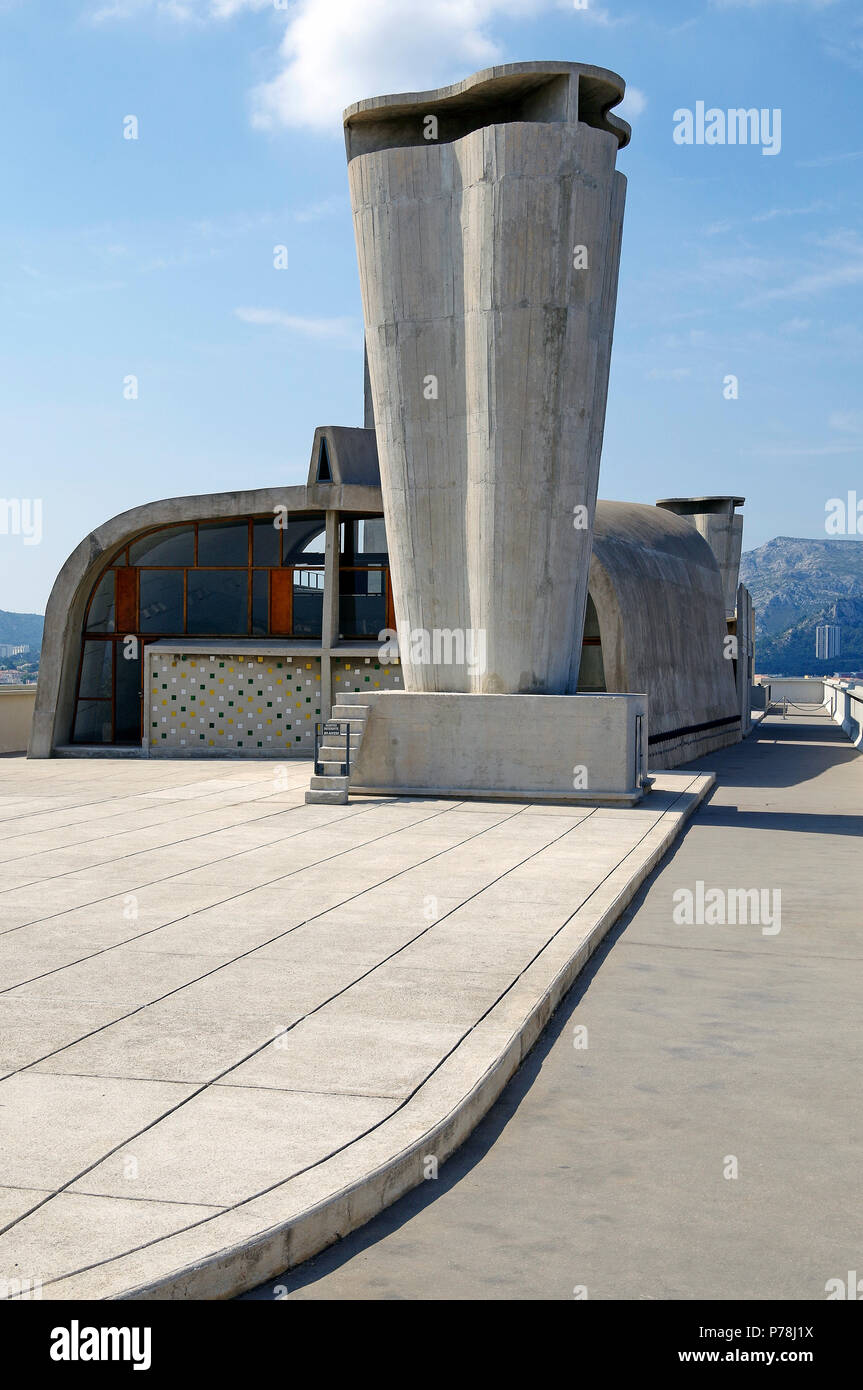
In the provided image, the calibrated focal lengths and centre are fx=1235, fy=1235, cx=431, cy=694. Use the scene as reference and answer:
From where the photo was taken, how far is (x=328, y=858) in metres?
11.5

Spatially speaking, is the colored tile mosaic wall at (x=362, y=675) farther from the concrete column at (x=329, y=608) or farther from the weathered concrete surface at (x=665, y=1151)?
the weathered concrete surface at (x=665, y=1151)

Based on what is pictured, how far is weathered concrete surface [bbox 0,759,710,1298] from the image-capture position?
4.01 m

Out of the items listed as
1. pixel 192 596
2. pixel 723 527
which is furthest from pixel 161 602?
pixel 723 527

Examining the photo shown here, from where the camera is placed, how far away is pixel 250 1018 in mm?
6285

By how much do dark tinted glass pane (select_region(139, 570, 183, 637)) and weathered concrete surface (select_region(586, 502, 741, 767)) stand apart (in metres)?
8.64

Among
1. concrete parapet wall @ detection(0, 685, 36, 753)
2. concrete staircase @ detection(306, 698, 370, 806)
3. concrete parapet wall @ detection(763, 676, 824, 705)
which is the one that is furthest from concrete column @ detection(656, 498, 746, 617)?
concrete parapet wall @ detection(763, 676, 824, 705)

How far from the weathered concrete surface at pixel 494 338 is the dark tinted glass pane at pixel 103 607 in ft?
34.3

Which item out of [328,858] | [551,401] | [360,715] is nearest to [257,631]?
[360,715]

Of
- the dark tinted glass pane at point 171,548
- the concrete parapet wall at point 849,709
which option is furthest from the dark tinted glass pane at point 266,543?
the concrete parapet wall at point 849,709

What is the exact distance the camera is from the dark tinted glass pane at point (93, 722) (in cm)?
2564

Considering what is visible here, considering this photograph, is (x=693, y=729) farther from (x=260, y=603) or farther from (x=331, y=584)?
(x=260, y=603)

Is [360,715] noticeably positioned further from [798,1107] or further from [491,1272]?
[491,1272]

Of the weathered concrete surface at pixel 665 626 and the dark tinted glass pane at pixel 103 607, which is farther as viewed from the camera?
the dark tinted glass pane at pixel 103 607
